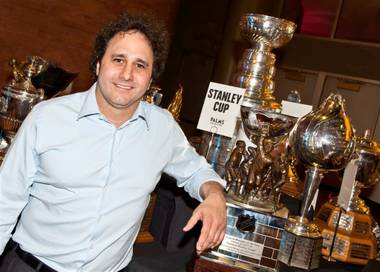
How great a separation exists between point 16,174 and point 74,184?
153mm

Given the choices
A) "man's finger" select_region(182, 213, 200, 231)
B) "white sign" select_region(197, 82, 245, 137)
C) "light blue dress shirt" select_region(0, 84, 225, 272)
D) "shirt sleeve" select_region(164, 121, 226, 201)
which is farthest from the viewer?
"white sign" select_region(197, 82, 245, 137)

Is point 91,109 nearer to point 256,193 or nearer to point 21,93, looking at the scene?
point 256,193

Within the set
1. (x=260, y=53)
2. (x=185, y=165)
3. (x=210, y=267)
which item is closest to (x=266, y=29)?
(x=260, y=53)

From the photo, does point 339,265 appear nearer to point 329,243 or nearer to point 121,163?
point 329,243

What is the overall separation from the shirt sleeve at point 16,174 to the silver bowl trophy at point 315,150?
0.88m

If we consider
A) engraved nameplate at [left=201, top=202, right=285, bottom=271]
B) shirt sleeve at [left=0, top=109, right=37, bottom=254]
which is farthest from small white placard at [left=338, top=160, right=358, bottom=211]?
shirt sleeve at [left=0, top=109, right=37, bottom=254]

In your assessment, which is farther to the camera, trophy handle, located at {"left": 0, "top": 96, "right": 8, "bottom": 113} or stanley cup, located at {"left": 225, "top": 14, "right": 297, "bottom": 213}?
trophy handle, located at {"left": 0, "top": 96, "right": 8, "bottom": 113}

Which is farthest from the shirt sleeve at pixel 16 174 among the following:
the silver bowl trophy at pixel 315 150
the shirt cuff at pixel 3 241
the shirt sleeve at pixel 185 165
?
the silver bowl trophy at pixel 315 150

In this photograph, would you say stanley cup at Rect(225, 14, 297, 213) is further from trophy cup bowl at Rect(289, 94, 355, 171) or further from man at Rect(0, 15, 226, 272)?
man at Rect(0, 15, 226, 272)

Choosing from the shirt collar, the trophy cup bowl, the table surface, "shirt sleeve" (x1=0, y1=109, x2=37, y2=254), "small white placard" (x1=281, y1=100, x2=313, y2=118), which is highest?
"small white placard" (x1=281, y1=100, x2=313, y2=118)

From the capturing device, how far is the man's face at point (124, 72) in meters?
1.27

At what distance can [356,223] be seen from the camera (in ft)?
6.14

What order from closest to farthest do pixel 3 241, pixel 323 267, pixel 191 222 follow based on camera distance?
pixel 191 222, pixel 3 241, pixel 323 267

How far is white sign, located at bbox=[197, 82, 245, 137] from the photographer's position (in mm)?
1718
